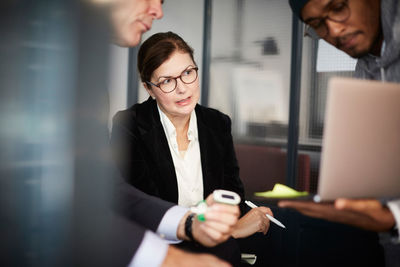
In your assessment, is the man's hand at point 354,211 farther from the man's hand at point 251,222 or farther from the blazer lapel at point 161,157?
the blazer lapel at point 161,157

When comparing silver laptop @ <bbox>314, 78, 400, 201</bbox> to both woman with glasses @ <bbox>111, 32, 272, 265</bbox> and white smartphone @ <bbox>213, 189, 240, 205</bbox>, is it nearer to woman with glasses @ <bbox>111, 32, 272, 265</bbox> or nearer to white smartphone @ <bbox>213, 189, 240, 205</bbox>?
white smartphone @ <bbox>213, 189, 240, 205</bbox>

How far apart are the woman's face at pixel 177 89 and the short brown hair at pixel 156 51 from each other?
2 centimetres

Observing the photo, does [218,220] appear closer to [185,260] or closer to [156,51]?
[185,260]

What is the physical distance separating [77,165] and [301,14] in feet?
2.74

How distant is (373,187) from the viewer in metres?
0.70

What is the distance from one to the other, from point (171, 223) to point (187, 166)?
1.30ft

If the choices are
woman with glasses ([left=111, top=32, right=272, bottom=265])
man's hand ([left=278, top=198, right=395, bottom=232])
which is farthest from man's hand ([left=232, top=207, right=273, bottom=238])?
man's hand ([left=278, top=198, right=395, bottom=232])

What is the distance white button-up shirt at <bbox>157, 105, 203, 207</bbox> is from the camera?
1252mm

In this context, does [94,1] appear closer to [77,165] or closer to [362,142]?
[77,165]

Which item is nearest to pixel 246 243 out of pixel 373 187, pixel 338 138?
pixel 373 187

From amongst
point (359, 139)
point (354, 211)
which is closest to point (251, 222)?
point (354, 211)

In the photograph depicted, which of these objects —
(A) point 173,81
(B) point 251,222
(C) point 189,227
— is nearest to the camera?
(C) point 189,227

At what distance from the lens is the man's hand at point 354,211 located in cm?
70

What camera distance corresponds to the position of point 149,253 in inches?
23.2
